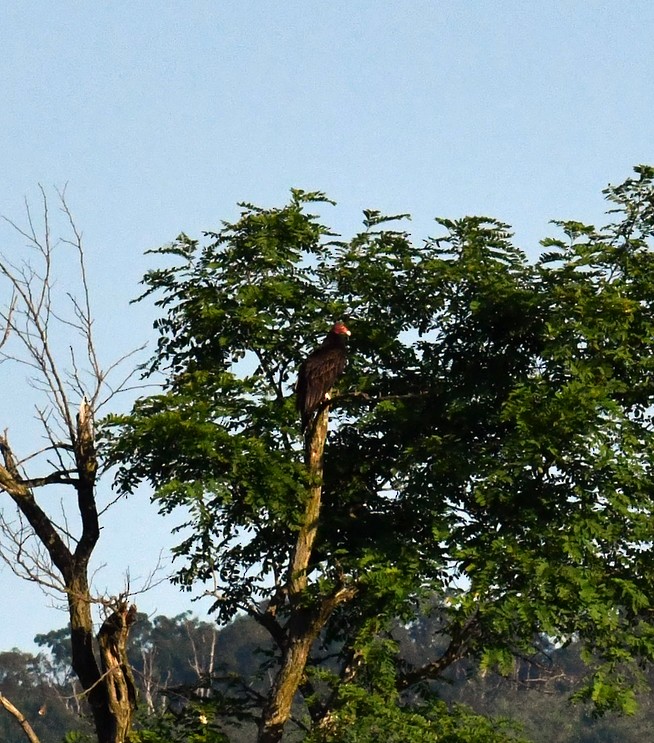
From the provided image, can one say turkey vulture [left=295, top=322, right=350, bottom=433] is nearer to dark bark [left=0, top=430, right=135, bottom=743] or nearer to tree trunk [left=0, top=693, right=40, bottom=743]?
dark bark [left=0, top=430, right=135, bottom=743]

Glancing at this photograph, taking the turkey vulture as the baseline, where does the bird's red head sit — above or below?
above

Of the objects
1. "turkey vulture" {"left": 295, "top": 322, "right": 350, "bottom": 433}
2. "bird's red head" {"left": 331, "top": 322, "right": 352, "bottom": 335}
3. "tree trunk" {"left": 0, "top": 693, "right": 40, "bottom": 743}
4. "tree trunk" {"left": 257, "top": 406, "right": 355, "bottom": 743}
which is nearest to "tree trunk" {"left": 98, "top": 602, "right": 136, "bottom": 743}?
"tree trunk" {"left": 0, "top": 693, "right": 40, "bottom": 743}

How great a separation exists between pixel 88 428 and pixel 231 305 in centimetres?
185

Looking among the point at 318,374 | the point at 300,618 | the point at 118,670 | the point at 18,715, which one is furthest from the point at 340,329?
the point at 18,715

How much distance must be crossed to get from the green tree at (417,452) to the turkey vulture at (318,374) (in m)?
0.21

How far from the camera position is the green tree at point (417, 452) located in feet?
41.6

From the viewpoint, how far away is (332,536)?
14.1m

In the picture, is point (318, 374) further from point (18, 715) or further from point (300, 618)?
point (18, 715)

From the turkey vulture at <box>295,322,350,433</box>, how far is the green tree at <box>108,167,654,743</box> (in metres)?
0.21

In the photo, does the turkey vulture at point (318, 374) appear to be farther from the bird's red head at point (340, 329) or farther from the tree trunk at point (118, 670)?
the tree trunk at point (118, 670)

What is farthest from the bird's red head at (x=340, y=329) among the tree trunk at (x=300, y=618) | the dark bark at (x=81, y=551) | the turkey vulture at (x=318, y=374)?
the dark bark at (x=81, y=551)

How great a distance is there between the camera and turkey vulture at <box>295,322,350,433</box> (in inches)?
521

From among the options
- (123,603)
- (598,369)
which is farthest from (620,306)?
(123,603)

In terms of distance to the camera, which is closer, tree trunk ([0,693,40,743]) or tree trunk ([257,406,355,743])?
tree trunk ([0,693,40,743])
